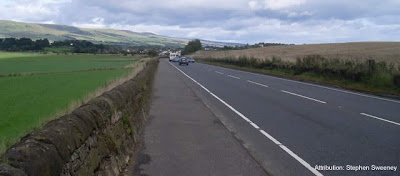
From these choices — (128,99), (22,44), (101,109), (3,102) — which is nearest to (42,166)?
(101,109)

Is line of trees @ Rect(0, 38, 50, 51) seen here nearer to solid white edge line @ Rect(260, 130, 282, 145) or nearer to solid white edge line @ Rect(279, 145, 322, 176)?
solid white edge line @ Rect(260, 130, 282, 145)

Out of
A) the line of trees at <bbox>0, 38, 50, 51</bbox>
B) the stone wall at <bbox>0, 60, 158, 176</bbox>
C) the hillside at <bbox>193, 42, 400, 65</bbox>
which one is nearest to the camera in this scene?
the stone wall at <bbox>0, 60, 158, 176</bbox>

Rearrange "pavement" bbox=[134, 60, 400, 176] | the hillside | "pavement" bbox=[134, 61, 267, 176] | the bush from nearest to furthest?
1. "pavement" bbox=[134, 61, 267, 176]
2. "pavement" bbox=[134, 60, 400, 176]
3. the bush
4. the hillside

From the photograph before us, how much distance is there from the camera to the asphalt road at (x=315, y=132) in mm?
6845

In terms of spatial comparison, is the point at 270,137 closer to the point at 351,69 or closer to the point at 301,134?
the point at 301,134

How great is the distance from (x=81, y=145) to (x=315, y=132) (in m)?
6.59

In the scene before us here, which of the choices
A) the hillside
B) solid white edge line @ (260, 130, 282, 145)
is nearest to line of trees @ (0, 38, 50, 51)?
the hillside

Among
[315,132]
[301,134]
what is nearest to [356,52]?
[315,132]

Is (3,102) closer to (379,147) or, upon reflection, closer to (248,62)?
(379,147)

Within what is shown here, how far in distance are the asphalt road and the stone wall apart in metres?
2.55

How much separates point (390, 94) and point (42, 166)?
63.3ft

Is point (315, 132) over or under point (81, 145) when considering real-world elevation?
under

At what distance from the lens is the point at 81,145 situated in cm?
457

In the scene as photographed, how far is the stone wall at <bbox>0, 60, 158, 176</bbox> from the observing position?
3270 mm
